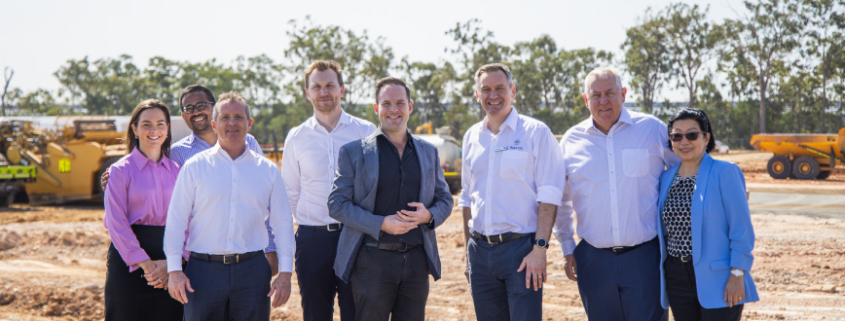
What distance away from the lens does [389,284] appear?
3.86 m

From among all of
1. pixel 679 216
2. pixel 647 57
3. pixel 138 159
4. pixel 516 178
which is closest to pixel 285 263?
pixel 138 159

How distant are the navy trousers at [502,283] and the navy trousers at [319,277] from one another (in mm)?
847

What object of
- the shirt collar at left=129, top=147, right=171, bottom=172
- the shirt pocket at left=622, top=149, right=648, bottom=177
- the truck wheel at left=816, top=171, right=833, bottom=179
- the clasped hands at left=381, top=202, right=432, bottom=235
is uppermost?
the shirt collar at left=129, top=147, right=171, bottom=172

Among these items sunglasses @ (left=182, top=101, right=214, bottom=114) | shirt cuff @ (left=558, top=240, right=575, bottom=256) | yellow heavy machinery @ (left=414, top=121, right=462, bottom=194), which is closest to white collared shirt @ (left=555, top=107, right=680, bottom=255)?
shirt cuff @ (left=558, top=240, right=575, bottom=256)

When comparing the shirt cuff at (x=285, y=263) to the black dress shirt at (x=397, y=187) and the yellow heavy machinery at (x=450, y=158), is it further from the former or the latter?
the yellow heavy machinery at (x=450, y=158)

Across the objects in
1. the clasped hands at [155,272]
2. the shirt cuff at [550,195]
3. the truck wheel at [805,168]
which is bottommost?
the truck wheel at [805,168]

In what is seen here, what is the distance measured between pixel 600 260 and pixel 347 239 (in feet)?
4.66

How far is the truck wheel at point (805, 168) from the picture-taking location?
20906mm

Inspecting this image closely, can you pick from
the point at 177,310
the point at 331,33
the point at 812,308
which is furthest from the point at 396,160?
the point at 331,33

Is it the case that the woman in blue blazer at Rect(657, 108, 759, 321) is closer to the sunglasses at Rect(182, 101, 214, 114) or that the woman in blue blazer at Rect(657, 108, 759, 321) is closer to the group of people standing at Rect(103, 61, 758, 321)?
the group of people standing at Rect(103, 61, 758, 321)

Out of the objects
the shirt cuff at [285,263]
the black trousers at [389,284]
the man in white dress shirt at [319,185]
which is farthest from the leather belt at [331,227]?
the shirt cuff at [285,263]

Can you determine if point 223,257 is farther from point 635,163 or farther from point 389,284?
point 635,163

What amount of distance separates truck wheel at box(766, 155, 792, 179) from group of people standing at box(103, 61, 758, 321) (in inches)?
792

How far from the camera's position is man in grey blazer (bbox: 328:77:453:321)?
3.83m
